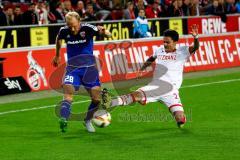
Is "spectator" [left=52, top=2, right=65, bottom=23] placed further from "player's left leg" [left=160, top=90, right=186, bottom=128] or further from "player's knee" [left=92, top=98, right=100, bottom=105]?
"player's left leg" [left=160, top=90, right=186, bottom=128]

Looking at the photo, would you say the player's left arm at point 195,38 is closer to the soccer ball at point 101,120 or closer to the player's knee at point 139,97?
the player's knee at point 139,97

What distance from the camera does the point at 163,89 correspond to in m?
13.4

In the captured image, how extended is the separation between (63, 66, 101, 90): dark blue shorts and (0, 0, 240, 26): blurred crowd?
12.1 metres

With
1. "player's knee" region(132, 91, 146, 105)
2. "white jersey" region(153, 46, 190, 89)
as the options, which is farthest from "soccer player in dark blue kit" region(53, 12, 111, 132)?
"white jersey" region(153, 46, 190, 89)

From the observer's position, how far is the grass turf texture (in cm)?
1088

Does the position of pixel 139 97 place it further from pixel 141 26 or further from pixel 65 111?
pixel 141 26

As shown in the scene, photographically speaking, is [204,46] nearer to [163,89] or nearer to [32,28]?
[32,28]

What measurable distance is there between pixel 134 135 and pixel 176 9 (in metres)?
18.9

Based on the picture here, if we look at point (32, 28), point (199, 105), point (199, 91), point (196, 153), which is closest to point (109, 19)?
point (32, 28)

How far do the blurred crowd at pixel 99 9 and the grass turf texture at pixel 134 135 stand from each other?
8.72 metres

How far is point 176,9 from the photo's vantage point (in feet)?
102

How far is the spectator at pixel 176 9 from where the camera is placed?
101ft

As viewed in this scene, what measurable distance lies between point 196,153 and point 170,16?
2027cm

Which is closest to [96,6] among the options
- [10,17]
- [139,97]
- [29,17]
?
[29,17]
